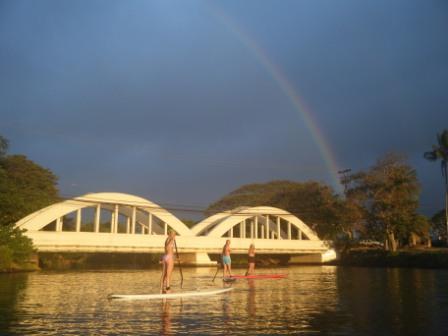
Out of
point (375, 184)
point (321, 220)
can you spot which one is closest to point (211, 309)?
point (375, 184)

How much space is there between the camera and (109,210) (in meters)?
51.7

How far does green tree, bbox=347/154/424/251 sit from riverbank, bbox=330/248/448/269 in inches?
133

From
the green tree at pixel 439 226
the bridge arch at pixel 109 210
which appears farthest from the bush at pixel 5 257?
the green tree at pixel 439 226

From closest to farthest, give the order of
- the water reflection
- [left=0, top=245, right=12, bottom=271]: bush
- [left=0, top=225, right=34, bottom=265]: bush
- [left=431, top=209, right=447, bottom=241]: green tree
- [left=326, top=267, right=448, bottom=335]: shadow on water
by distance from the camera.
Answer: the water reflection
[left=326, top=267, right=448, bottom=335]: shadow on water
[left=0, top=245, right=12, bottom=271]: bush
[left=0, top=225, right=34, bottom=265]: bush
[left=431, top=209, right=447, bottom=241]: green tree

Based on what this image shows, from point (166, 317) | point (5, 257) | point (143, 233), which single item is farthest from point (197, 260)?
→ point (166, 317)

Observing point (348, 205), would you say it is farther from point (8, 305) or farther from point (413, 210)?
point (8, 305)

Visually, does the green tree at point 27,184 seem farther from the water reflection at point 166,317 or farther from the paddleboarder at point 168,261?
the water reflection at point 166,317

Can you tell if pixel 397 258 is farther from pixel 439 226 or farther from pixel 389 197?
pixel 439 226

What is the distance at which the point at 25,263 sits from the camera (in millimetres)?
39812

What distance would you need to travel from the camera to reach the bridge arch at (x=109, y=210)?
44375mm

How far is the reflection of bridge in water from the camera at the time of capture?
145 feet

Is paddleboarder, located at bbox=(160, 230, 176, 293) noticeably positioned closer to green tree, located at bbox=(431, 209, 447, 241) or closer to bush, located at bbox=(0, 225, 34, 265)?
bush, located at bbox=(0, 225, 34, 265)

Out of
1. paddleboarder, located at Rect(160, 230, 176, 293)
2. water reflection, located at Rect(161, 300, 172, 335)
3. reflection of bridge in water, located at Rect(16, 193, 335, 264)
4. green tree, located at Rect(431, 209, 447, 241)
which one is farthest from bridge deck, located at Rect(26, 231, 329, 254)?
green tree, located at Rect(431, 209, 447, 241)

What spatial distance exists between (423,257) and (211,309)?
132 feet
